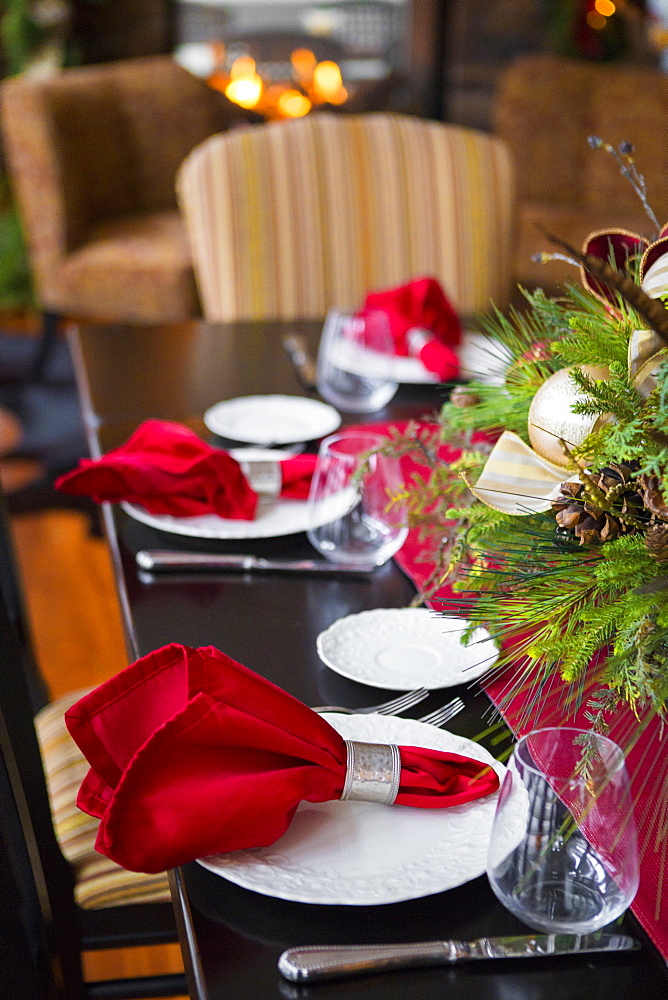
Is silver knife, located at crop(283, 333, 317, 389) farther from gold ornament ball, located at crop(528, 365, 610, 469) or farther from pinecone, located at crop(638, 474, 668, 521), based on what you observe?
pinecone, located at crop(638, 474, 668, 521)

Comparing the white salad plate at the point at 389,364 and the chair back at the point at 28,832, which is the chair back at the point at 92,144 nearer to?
the white salad plate at the point at 389,364

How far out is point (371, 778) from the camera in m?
0.57

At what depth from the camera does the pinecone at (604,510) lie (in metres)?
0.54

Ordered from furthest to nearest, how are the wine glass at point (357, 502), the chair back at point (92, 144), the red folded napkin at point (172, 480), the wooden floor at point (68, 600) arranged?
the chair back at point (92, 144), the wooden floor at point (68, 600), the red folded napkin at point (172, 480), the wine glass at point (357, 502)

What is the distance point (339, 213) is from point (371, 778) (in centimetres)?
147

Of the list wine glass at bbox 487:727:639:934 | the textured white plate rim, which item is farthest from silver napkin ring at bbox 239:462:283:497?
wine glass at bbox 487:727:639:934

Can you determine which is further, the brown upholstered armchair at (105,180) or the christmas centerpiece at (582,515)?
the brown upholstered armchair at (105,180)

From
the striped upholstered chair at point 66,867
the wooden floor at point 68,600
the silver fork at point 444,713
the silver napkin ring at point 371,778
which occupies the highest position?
the silver napkin ring at point 371,778

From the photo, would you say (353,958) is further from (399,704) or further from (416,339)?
(416,339)

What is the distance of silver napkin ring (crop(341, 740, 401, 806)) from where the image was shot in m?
0.57

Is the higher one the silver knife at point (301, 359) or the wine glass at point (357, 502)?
the wine glass at point (357, 502)

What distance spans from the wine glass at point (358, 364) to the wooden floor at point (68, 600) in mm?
1029

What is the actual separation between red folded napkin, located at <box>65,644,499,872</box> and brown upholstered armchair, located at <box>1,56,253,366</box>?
9.29ft

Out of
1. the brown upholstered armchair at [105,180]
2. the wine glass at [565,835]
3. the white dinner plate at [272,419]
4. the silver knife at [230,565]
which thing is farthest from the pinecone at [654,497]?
the brown upholstered armchair at [105,180]
